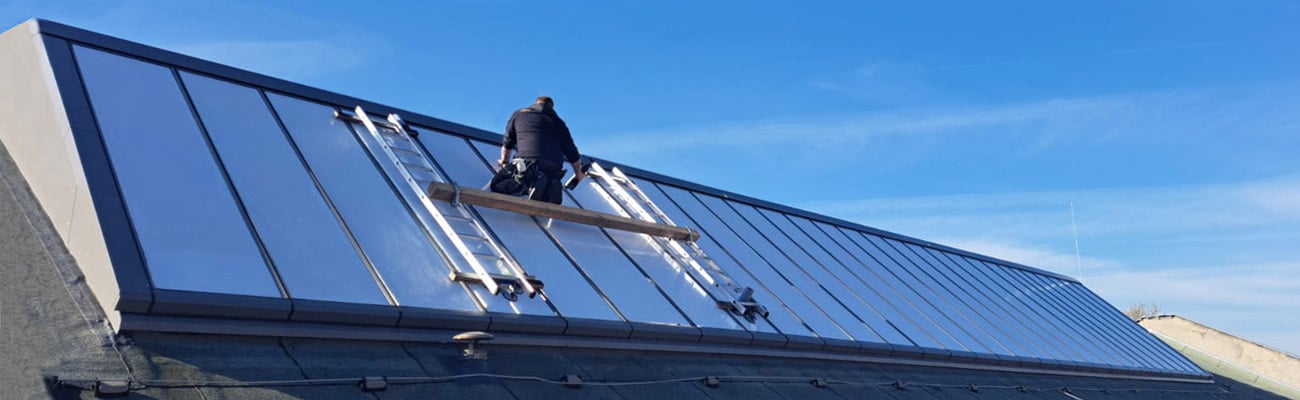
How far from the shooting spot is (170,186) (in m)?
6.59

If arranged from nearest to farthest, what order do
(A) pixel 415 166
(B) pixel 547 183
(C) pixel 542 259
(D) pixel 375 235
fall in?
1. (D) pixel 375 235
2. (C) pixel 542 259
3. (A) pixel 415 166
4. (B) pixel 547 183

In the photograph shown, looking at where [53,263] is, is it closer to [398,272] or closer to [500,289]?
[398,272]

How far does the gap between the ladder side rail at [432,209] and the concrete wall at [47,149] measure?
2.52 meters

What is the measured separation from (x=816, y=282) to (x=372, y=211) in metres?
6.82

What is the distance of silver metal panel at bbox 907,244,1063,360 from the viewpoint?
16.7 metres

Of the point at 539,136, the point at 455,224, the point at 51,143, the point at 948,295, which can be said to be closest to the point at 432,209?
the point at 455,224

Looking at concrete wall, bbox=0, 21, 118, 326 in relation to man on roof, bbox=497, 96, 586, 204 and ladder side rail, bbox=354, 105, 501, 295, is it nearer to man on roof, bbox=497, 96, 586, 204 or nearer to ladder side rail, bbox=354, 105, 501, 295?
ladder side rail, bbox=354, 105, 501, 295

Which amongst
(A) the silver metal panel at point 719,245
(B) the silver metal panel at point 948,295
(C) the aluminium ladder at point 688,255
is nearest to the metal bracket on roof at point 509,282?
(C) the aluminium ladder at point 688,255

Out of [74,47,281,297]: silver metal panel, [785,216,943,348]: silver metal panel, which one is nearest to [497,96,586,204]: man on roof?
[74,47,281,297]: silver metal panel

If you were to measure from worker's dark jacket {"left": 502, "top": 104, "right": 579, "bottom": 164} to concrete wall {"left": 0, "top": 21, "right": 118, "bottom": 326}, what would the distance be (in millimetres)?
3858

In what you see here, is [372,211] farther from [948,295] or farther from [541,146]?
[948,295]

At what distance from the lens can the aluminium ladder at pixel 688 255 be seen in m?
10.2

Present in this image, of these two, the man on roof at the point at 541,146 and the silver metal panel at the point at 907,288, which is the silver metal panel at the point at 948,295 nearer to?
the silver metal panel at the point at 907,288

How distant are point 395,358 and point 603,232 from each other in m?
4.06
